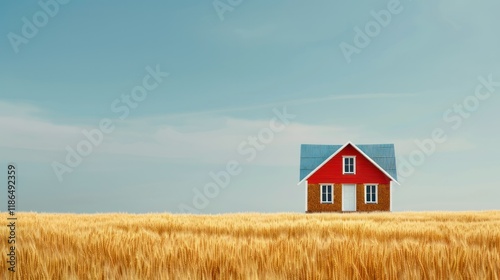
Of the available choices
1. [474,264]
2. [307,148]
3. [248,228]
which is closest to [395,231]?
[248,228]

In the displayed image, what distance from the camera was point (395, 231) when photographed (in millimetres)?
11164

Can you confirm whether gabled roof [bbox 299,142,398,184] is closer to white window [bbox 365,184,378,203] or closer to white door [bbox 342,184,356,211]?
white window [bbox 365,184,378,203]

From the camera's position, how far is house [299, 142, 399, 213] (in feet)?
123

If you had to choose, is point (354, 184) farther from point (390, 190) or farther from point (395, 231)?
point (395, 231)

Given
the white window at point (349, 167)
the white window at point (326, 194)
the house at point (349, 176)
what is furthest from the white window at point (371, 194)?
the white window at point (326, 194)

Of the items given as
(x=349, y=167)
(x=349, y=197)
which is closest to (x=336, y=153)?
(x=349, y=167)

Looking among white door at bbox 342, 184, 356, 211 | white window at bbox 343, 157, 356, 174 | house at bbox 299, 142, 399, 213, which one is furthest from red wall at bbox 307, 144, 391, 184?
white door at bbox 342, 184, 356, 211

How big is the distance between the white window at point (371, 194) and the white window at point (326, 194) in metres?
2.76

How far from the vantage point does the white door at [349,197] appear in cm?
3794

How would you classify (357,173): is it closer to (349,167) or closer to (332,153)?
(349,167)

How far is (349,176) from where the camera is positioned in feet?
126

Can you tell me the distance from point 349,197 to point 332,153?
3574 millimetres

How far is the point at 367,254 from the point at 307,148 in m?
32.9

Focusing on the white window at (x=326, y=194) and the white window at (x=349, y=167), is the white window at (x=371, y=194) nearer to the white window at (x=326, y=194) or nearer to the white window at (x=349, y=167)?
the white window at (x=349, y=167)
